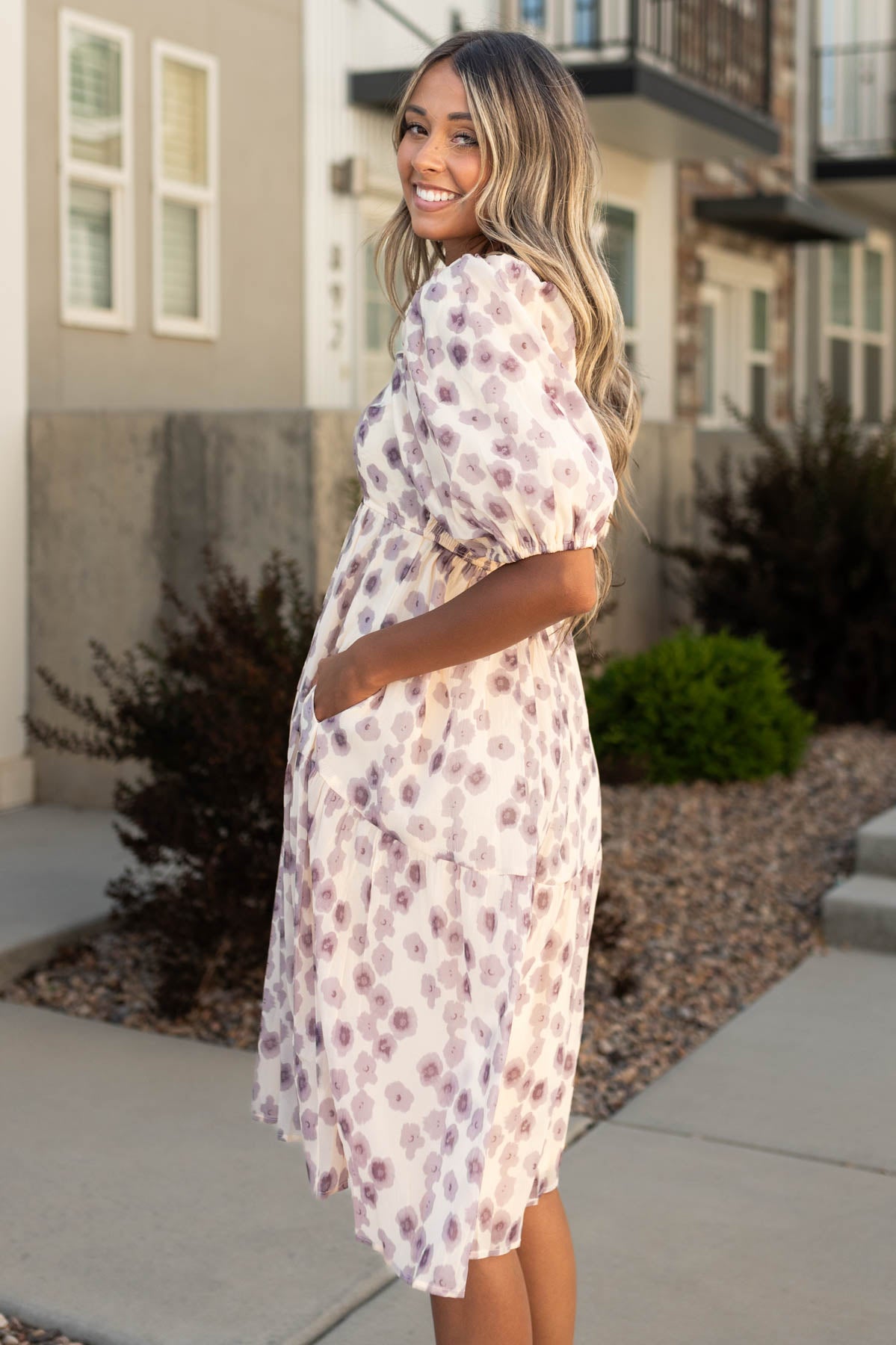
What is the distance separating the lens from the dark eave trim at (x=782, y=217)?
12969 millimetres

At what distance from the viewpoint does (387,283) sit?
2.15 m

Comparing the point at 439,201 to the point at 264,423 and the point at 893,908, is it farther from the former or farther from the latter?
the point at 264,423

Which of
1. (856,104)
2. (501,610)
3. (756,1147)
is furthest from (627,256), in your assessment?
(501,610)

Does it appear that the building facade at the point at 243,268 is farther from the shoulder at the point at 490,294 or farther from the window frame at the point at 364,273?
the shoulder at the point at 490,294

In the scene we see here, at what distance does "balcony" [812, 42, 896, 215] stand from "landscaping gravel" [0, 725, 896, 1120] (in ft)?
32.7

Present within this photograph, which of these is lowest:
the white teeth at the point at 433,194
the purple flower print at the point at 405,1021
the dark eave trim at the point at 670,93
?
the purple flower print at the point at 405,1021

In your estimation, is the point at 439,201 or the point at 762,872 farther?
the point at 762,872

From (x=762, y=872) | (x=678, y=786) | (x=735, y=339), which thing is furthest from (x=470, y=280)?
(x=735, y=339)

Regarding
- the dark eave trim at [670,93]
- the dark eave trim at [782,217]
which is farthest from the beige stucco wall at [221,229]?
the dark eave trim at [782,217]

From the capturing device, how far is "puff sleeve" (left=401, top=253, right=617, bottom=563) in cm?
174

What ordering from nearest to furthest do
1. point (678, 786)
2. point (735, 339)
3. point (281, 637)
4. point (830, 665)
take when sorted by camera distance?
point (281, 637) < point (678, 786) < point (830, 665) < point (735, 339)

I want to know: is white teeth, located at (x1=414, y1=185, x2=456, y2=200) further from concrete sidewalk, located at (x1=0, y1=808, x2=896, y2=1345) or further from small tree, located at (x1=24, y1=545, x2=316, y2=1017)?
small tree, located at (x1=24, y1=545, x2=316, y2=1017)

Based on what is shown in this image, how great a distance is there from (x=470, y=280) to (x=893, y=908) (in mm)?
3636

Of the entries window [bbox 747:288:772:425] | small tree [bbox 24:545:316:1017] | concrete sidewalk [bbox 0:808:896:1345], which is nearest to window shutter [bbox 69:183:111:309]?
small tree [bbox 24:545:316:1017]
